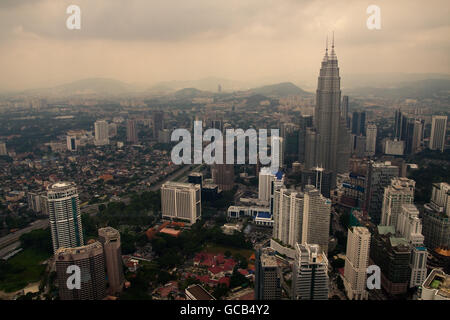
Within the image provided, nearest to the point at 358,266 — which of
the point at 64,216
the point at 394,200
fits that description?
the point at 394,200

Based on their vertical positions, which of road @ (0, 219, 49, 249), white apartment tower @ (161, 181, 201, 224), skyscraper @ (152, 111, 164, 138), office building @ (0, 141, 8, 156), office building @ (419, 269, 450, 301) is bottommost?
road @ (0, 219, 49, 249)

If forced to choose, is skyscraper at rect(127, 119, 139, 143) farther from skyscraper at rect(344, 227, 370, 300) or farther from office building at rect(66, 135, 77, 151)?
skyscraper at rect(344, 227, 370, 300)

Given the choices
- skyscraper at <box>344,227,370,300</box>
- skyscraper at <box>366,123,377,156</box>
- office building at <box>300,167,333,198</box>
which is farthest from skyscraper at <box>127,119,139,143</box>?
skyscraper at <box>344,227,370,300</box>

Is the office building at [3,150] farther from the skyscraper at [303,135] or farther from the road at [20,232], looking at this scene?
the skyscraper at [303,135]

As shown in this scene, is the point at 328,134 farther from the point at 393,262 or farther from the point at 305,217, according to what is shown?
the point at 393,262

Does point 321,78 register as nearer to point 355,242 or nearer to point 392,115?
point 392,115
